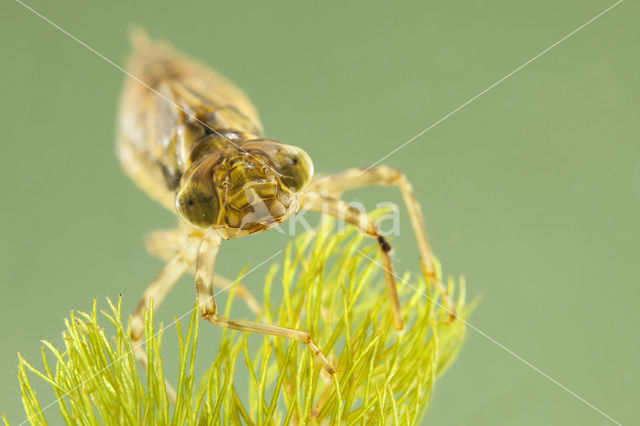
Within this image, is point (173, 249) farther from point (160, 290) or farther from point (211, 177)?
point (211, 177)

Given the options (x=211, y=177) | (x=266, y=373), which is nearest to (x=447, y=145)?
(x=211, y=177)

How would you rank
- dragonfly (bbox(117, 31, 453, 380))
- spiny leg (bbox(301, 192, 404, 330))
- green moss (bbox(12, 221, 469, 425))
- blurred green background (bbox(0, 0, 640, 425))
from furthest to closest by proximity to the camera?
blurred green background (bbox(0, 0, 640, 425)) → spiny leg (bbox(301, 192, 404, 330)) → dragonfly (bbox(117, 31, 453, 380)) → green moss (bbox(12, 221, 469, 425))

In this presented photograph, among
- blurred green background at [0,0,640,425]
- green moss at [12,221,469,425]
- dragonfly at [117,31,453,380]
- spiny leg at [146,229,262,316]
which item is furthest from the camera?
blurred green background at [0,0,640,425]

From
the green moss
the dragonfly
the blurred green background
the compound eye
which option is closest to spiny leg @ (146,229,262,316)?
the dragonfly

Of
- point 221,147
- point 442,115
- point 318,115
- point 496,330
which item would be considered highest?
point 442,115

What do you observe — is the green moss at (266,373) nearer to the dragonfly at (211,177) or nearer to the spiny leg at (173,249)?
the dragonfly at (211,177)

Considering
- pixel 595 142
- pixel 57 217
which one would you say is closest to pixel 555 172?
pixel 595 142

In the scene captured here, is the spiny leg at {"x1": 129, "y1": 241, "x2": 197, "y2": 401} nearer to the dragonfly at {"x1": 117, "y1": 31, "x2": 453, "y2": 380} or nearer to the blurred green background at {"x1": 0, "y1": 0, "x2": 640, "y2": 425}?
the dragonfly at {"x1": 117, "y1": 31, "x2": 453, "y2": 380}

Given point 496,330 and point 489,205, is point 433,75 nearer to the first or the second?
point 489,205
